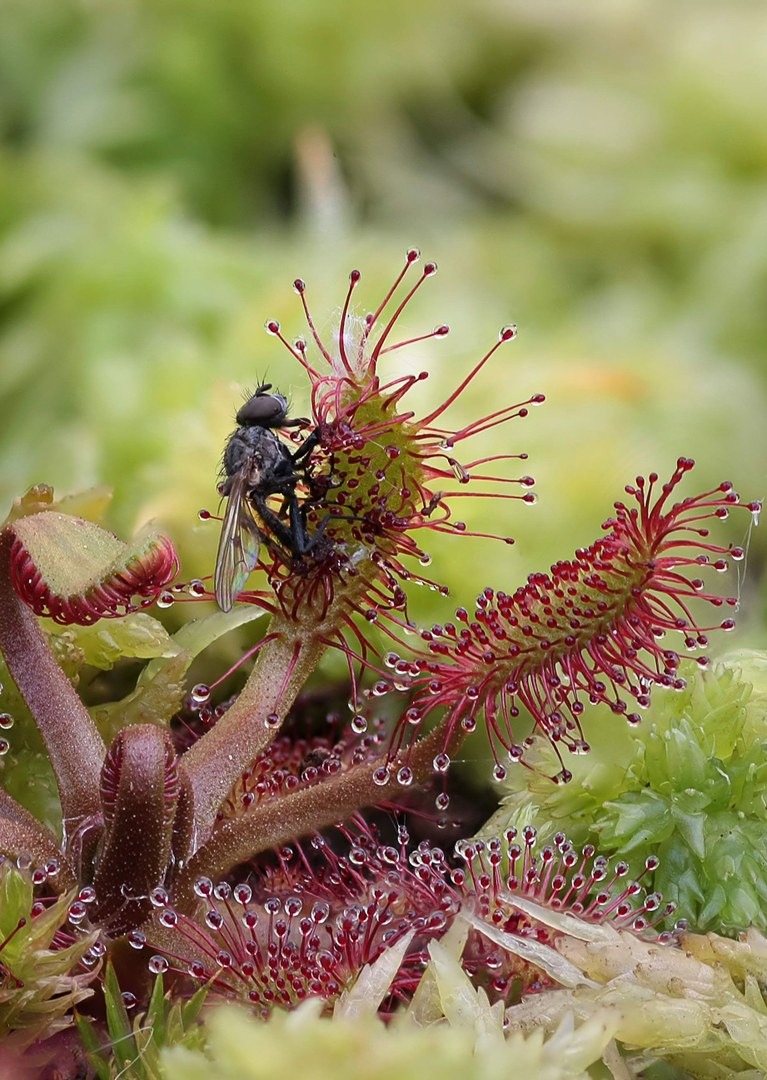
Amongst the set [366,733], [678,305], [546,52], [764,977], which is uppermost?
[546,52]

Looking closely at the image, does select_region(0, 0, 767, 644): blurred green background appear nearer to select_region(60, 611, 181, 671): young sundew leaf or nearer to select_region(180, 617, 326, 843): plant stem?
select_region(60, 611, 181, 671): young sundew leaf

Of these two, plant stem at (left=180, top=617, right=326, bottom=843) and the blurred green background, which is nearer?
plant stem at (left=180, top=617, right=326, bottom=843)

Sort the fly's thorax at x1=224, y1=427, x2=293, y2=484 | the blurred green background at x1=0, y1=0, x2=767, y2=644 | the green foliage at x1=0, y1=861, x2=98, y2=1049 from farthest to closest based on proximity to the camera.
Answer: the blurred green background at x1=0, y1=0, x2=767, y2=644
the fly's thorax at x1=224, y1=427, x2=293, y2=484
the green foliage at x1=0, y1=861, x2=98, y2=1049

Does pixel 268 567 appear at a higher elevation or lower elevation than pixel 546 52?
lower

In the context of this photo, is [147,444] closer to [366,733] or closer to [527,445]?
[527,445]

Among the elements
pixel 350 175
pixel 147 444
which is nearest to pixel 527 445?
pixel 147 444

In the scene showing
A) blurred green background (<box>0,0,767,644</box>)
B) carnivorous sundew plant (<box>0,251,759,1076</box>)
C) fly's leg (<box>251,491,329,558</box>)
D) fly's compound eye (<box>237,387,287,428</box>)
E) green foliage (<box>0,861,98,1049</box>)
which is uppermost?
blurred green background (<box>0,0,767,644</box>)

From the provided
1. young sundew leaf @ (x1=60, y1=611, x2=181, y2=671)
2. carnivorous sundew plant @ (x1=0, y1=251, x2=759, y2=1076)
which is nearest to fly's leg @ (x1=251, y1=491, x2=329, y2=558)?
carnivorous sundew plant @ (x1=0, y1=251, x2=759, y2=1076)

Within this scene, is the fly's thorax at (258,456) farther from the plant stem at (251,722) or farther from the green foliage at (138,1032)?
the green foliage at (138,1032)
